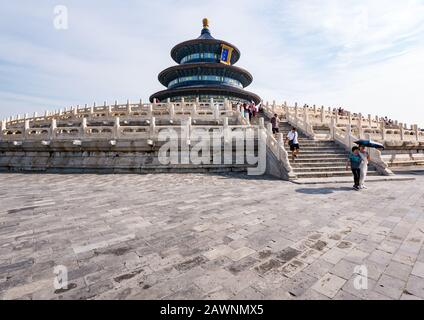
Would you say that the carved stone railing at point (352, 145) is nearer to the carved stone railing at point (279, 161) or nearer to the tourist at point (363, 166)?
the tourist at point (363, 166)

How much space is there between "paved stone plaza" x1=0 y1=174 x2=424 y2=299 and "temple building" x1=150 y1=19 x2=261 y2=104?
100ft

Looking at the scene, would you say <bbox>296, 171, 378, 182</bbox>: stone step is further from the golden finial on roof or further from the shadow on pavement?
the golden finial on roof

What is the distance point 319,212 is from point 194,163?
24.8 feet

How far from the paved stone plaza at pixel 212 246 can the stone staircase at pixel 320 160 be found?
11.7 ft

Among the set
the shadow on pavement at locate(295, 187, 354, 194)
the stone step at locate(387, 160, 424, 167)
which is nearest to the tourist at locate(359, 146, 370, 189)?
the shadow on pavement at locate(295, 187, 354, 194)

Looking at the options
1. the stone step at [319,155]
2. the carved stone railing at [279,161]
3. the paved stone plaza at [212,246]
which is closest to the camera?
the paved stone plaza at [212,246]

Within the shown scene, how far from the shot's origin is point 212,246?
3477 millimetres

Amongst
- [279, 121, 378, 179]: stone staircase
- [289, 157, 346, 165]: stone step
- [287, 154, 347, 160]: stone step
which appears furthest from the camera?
[287, 154, 347, 160]: stone step

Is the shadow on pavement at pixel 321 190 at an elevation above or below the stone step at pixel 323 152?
below

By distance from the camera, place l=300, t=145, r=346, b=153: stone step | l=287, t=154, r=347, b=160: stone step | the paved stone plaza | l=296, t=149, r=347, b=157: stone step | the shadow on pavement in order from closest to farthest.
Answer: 1. the paved stone plaza
2. the shadow on pavement
3. l=287, t=154, r=347, b=160: stone step
4. l=296, t=149, r=347, b=157: stone step
5. l=300, t=145, r=346, b=153: stone step

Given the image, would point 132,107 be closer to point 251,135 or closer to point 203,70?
point 251,135

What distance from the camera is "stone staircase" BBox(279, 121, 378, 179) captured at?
33.8 feet

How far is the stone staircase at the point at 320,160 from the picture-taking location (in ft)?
33.8

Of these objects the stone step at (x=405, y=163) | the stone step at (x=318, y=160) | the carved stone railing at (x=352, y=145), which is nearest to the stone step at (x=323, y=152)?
the carved stone railing at (x=352, y=145)
